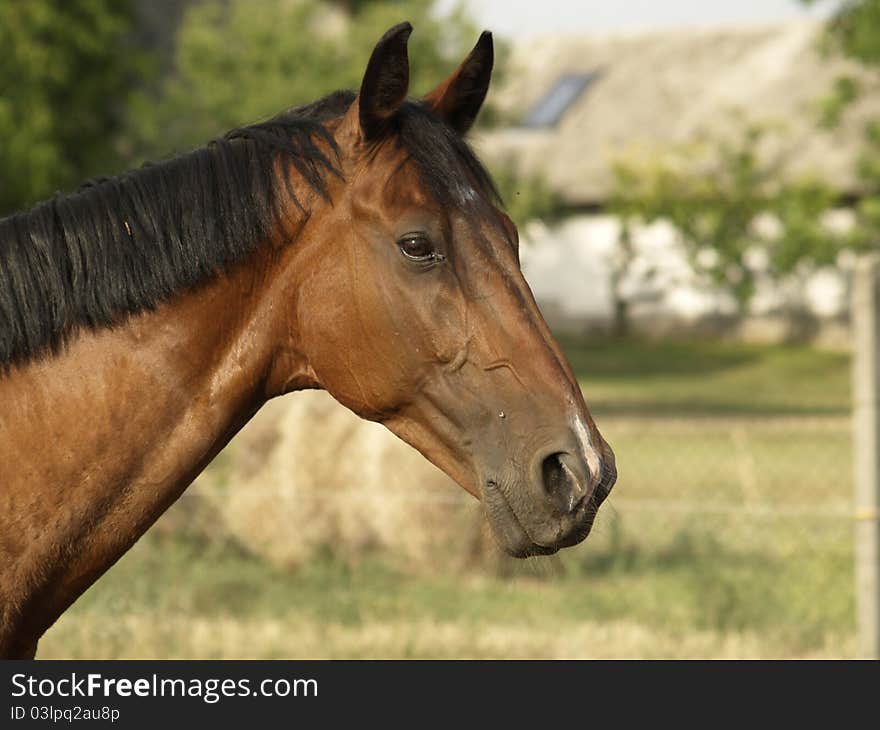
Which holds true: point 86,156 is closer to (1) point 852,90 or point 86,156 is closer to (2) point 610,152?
(1) point 852,90

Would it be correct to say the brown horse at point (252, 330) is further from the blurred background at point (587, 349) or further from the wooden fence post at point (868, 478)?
the wooden fence post at point (868, 478)

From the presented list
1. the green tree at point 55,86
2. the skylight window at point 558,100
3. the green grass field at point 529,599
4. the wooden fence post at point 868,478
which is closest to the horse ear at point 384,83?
the green grass field at point 529,599

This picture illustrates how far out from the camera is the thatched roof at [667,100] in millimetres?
30156

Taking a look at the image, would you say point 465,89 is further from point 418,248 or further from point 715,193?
point 715,193

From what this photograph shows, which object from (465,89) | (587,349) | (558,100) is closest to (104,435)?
(465,89)

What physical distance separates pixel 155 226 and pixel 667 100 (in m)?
32.8

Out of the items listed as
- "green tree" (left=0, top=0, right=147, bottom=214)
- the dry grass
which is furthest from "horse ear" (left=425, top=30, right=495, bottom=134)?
"green tree" (left=0, top=0, right=147, bottom=214)

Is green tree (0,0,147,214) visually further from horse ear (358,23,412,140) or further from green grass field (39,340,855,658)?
horse ear (358,23,412,140)

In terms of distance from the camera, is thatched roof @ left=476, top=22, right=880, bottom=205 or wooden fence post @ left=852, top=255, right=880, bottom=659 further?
thatched roof @ left=476, top=22, right=880, bottom=205

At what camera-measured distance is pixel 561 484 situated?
2.39 meters

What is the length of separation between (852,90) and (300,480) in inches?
399

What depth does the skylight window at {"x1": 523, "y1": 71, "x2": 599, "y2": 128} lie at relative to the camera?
114ft

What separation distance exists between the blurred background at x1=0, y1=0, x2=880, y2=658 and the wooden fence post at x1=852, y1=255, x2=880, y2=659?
75 centimetres

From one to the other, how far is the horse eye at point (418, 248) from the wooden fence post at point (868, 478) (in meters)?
3.61
